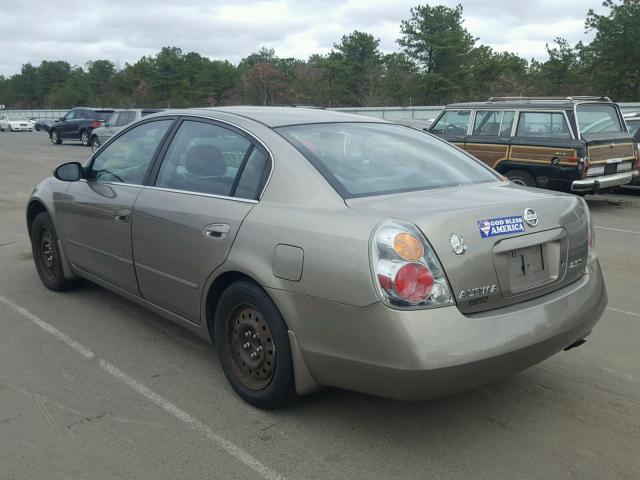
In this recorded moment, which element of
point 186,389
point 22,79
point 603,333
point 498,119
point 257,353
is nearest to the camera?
point 257,353

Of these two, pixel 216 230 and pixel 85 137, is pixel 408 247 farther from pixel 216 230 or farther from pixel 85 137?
pixel 85 137

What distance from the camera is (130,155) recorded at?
15.0ft

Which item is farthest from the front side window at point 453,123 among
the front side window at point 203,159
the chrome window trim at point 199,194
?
the chrome window trim at point 199,194

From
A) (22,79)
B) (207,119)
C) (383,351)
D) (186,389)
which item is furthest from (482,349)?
(22,79)

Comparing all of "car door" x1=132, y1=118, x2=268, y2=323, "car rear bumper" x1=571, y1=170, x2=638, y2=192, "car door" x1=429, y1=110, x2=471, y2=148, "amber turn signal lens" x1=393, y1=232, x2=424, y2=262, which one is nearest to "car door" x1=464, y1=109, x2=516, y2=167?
"car door" x1=429, y1=110, x2=471, y2=148

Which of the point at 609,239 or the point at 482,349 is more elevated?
the point at 482,349

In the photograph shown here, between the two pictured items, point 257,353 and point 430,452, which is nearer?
point 430,452

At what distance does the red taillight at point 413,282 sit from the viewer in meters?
2.73

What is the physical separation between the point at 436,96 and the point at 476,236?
47.2 meters

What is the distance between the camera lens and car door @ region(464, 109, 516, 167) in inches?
441

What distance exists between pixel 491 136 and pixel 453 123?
1090 millimetres

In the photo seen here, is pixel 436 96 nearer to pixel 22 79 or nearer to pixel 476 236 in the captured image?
pixel 476 236

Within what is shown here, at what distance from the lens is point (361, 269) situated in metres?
2.78

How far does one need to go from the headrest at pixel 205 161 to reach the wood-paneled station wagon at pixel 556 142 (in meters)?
7.93
